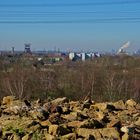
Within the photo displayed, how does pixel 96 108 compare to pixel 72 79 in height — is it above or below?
above

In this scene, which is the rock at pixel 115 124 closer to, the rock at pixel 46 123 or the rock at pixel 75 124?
the rock at pixel 75 124

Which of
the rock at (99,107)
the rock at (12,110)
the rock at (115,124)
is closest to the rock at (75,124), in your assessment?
the rock at (115,124)

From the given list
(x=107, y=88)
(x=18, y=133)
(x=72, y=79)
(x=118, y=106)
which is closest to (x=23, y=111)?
(x=18, y=133)

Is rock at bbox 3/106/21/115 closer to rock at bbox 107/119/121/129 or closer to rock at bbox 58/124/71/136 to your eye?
rock at bbox 58/124/71/136

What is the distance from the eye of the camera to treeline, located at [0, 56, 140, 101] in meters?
40.0

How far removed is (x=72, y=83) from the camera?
43.7 meters

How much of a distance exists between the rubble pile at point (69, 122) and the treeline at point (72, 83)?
28527 mm

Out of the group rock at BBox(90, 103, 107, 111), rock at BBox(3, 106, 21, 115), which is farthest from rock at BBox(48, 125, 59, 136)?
rock at BBox(90, 103, 107, 111)

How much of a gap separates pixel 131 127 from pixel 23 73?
3614 cm

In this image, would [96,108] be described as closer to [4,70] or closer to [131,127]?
[131,127]

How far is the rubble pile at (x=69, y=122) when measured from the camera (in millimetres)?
7289

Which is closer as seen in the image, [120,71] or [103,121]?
[103,121]

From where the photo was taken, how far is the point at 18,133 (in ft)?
24.6

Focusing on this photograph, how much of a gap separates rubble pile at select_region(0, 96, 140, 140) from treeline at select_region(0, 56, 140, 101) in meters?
28.5
